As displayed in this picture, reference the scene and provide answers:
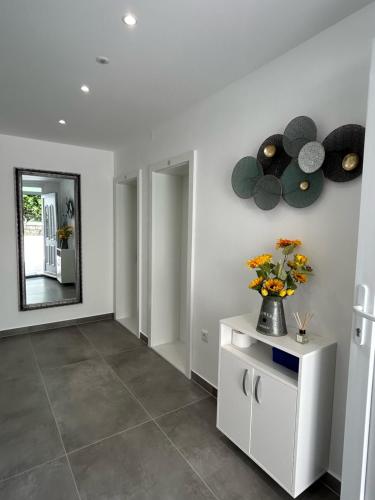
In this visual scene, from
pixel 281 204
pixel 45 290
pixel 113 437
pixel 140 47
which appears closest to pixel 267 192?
pixel 281 204

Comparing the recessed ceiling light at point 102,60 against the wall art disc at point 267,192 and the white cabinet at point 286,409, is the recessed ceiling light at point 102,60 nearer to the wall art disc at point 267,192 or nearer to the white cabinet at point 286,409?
the wall art disc at point 267,192

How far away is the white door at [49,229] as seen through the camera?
4.03 metres

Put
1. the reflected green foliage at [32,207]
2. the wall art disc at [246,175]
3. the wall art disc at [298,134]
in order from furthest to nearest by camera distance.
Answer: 1. the reflected green foliage at [32,207]
2. the wall art disc at [246,175]
3. the wall art disc at [298,134]

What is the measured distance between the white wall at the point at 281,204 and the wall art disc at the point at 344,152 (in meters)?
0.05

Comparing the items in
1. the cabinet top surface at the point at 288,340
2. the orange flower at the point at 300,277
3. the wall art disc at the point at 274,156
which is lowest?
the cabinet top surface at the point at 288,340

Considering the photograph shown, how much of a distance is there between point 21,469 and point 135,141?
3.46 meters

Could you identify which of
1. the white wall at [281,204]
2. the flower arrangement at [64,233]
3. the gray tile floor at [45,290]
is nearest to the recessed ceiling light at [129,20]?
the white wall at [281,204]

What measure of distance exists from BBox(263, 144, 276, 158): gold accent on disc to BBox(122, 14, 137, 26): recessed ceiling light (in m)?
1.08

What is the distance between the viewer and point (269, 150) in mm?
1956

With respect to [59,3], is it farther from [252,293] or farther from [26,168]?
[26,168]

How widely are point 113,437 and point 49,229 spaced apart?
2.92m

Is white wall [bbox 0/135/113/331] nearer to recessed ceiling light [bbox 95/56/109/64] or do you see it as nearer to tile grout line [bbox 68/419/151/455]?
recessed ceiling light [bbox 95/56/109/64]

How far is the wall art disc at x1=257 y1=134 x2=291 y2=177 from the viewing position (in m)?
1.90

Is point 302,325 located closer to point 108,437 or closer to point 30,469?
point 108,437
